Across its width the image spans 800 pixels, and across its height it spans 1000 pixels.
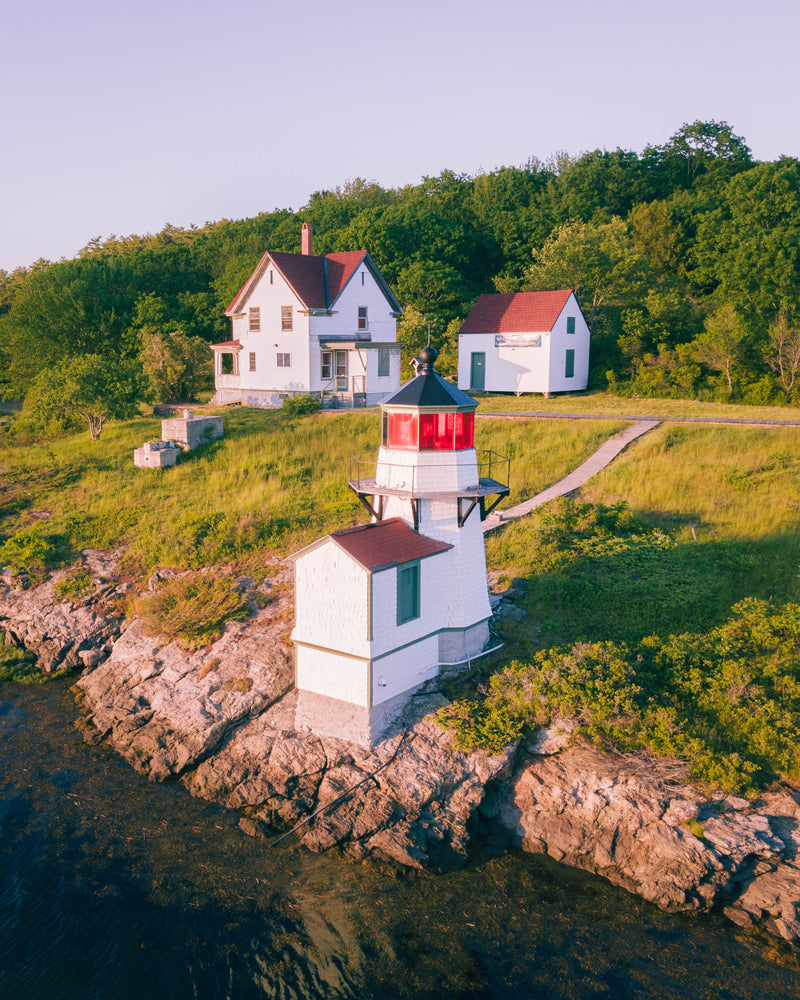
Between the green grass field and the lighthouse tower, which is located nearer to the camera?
the green grass field

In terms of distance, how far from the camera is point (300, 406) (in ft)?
124

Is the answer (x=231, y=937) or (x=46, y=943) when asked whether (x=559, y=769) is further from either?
(x=46, y=943)

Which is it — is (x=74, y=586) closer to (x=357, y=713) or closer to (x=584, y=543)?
(x=357, y=713)

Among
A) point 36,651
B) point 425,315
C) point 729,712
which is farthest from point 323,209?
point 729,712

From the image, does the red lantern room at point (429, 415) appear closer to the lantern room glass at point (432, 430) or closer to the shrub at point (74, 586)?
the lantern room glass at point (432, 430)

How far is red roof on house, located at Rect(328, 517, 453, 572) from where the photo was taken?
15758 mm

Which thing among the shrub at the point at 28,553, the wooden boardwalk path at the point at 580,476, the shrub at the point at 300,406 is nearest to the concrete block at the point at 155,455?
the shrub at the point at 28,553

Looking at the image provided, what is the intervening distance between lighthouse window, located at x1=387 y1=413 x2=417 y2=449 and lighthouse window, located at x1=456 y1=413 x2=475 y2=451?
3.36ft

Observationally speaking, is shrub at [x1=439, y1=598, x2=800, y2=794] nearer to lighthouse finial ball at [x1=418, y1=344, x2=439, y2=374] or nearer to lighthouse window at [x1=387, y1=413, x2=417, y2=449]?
lighthouse window at [x1=387, y1=413, x2=417, y2=449]

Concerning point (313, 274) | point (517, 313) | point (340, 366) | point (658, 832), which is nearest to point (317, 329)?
point (340, 366)

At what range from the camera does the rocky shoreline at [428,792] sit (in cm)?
1316

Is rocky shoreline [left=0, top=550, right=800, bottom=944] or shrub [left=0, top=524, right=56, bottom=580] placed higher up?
shrub [left=0, top=524, right=56, bottom=580]

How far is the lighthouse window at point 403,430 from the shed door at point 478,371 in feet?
90.4

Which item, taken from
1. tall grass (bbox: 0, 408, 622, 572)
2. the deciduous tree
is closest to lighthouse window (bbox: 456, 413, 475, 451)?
tall grass (bbox: 0, 408, 622, 572)
